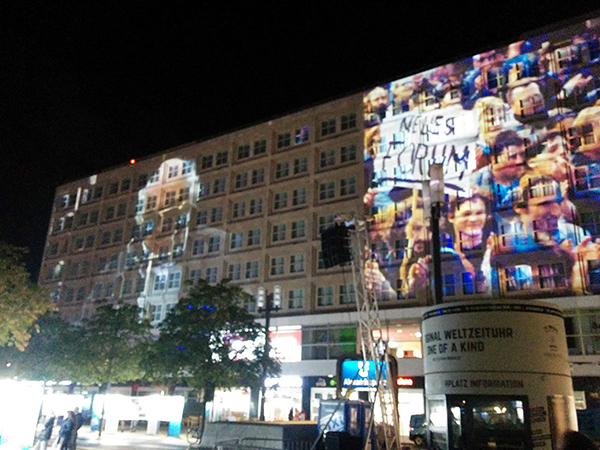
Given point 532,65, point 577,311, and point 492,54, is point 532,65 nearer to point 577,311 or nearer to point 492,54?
point 492,54

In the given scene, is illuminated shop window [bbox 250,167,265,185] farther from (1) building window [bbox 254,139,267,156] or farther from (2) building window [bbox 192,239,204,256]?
(2) building window [bbox 192,239,204,256]

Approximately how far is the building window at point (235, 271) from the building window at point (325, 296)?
7516mm

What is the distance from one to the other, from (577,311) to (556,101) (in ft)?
41.4

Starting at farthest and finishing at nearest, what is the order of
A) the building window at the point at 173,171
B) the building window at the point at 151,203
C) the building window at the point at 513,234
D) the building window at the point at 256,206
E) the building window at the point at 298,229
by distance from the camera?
1. the building window at the point at 151,203
2. the building window at the point at 173,171
3. the building window at the point at 256,206
4. the building window at the point at 298,229
5. the building window at the point at 513,234

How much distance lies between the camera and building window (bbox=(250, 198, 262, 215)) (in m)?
44.7

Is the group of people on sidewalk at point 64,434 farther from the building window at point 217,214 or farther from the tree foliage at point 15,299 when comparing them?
the building window at point 217,214

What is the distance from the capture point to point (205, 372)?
29062mm

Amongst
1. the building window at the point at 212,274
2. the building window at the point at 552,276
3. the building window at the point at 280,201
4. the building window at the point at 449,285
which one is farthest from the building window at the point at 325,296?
the building window at the point at 552,276

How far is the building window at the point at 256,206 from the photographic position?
44.7m

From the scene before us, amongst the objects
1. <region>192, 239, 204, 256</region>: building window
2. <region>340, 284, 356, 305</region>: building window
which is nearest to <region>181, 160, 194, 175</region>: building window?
<region>192, 239, 204, 256</region>: building window

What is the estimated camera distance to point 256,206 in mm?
45000

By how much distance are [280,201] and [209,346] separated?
17.1m

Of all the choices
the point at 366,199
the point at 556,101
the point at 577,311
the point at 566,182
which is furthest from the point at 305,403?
the point at 556,101

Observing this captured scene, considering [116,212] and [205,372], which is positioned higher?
[116,212]
